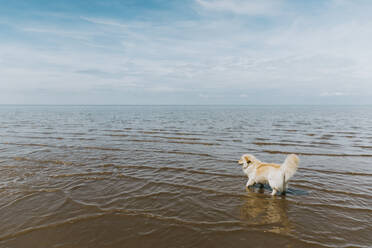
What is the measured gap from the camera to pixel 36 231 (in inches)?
175

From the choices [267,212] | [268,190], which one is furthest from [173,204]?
[268,190]

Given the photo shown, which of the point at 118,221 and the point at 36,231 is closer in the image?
the point at 36,231

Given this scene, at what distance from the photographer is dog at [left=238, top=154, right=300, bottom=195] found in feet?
18.6

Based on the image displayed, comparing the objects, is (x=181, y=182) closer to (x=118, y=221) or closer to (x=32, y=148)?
(x=118, y=221)

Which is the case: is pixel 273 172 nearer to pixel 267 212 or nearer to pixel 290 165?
pixel 290 165

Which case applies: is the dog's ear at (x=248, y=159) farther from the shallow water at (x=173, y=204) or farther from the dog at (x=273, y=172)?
the shallow water at (x=173, y=204)

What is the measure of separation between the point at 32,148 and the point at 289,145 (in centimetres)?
1924

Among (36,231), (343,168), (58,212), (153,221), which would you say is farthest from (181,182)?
(343,168)

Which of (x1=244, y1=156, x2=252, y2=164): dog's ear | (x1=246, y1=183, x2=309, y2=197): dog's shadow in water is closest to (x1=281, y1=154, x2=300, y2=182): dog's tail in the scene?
(x1=246, y1=183, x2=309, y2=197): dog's shadow in water

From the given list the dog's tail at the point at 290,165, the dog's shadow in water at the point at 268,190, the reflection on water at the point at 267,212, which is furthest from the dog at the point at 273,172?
the reflection on water at the point at 267,212

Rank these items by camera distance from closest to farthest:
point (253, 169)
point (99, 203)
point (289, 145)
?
point (99, 203)
point (253, 169)
point (289, 145)

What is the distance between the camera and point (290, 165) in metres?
5.68

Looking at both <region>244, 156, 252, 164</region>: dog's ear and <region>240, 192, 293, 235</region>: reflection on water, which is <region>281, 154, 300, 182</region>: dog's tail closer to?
<region>240, 192, 293, 235</region>: reflection on water

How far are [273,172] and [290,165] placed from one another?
70 centimetres
